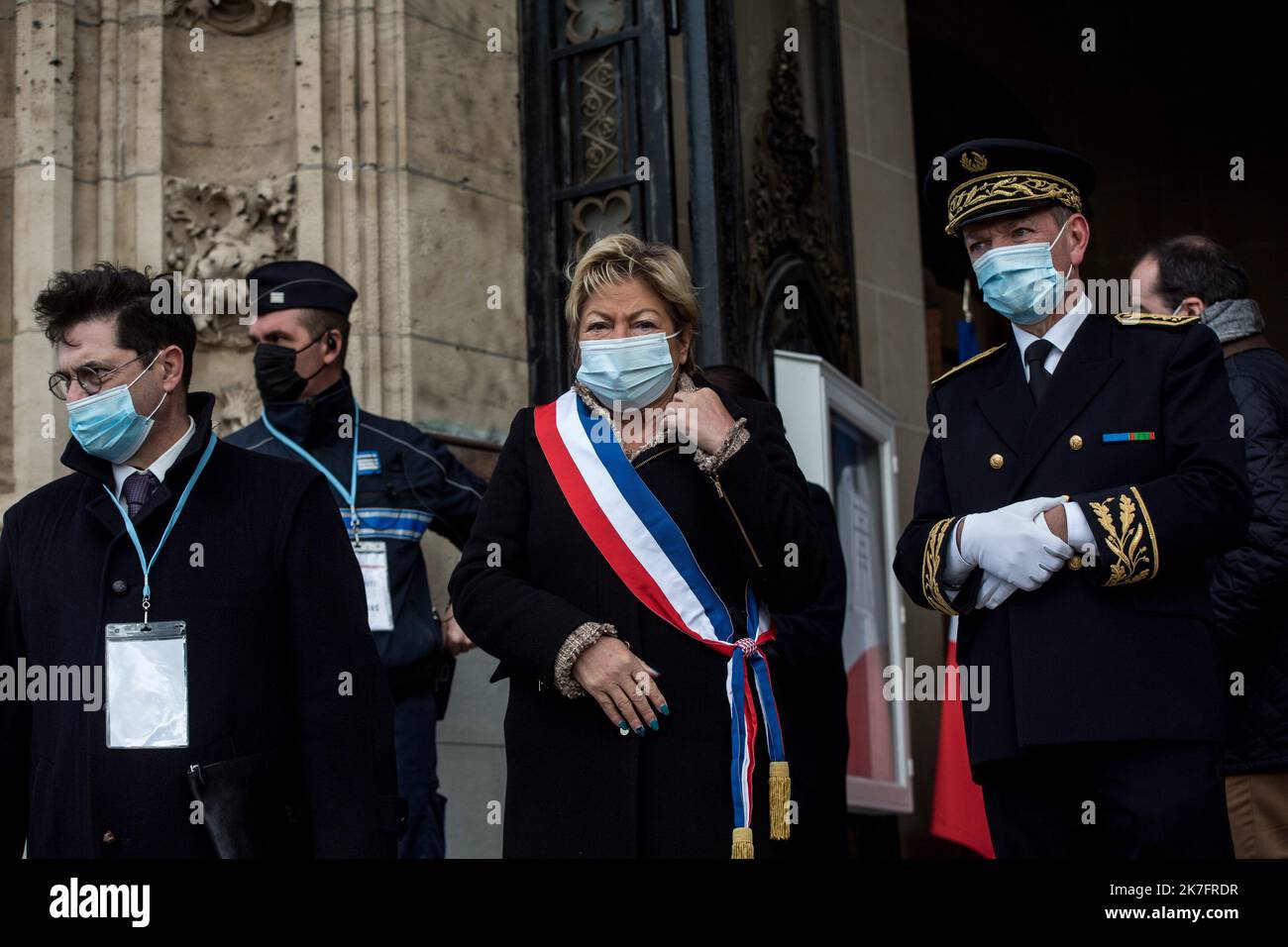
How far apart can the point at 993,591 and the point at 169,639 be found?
1.70 metres

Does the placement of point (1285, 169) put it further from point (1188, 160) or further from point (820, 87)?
point (820, 87)

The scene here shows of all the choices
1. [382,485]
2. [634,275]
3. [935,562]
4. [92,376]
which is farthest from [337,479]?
[935,562]

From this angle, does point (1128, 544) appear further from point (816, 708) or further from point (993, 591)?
point (816, 708)

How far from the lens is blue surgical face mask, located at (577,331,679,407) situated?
15.0 ft

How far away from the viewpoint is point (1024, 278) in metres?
4.44

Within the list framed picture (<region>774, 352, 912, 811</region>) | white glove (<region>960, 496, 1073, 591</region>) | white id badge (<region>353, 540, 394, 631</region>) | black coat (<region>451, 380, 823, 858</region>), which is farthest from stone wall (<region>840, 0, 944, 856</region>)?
white glove (<region>960, 496, 1073, 591</region>)

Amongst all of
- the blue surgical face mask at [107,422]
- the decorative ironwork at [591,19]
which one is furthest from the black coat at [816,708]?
the decorative ironwork at [591,19]

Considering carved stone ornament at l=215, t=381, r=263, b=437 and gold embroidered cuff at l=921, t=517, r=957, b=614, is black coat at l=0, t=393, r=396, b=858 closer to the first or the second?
gold embroidered cuff at l=921, t=517, r=957, b=614

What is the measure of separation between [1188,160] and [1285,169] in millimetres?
635

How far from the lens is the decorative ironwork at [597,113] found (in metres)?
7.79

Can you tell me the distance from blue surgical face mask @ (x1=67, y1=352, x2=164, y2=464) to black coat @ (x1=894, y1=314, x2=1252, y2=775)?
5.56ft

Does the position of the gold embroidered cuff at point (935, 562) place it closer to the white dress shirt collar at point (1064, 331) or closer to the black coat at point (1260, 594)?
the white dress shirt collar at point (1064, 331)

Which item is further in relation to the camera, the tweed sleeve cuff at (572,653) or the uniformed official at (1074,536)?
the tweed sleeve cuff at (572,653)

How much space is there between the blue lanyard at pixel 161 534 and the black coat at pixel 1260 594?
2.48 metres
